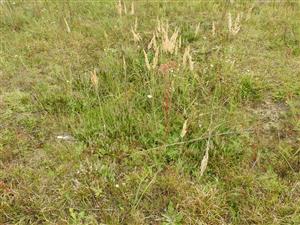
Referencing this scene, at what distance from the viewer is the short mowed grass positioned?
2.47 m

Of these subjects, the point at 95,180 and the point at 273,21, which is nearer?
the point at 95,180

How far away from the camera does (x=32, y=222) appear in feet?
7.97

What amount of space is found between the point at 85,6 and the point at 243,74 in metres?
2.45

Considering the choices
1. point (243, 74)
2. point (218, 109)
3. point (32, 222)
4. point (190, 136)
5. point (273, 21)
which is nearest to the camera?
point (32, 222)

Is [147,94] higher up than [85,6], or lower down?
lower down

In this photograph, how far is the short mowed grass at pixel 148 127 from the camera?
2.47m

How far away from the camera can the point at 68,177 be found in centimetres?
267

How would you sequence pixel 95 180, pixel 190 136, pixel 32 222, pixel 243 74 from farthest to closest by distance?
1. pixel 243 74
2. pixel 190 136
3. pixel 95 180
4. pixel 32 222

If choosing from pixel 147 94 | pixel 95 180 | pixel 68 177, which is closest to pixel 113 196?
pixel 95 180

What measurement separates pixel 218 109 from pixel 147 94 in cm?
59

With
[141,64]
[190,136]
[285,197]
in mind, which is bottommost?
[285,197]

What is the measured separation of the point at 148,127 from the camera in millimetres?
2947

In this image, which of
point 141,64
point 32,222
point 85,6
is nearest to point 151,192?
point 32,222

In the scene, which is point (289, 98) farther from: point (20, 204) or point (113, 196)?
point (20, 204)
